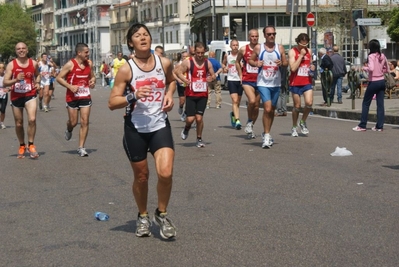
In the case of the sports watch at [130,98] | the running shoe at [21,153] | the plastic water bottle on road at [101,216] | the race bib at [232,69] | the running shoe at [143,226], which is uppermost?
the sports watch at [130,98]

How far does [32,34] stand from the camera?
131 m

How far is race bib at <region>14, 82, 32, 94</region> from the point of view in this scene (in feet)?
47.4

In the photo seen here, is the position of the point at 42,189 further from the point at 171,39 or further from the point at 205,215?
the point at 171,39

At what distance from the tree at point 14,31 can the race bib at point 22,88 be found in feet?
375

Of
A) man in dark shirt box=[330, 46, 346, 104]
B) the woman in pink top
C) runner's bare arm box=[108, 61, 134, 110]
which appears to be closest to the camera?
runner's bare arm box=[108, 61, 134, 110]

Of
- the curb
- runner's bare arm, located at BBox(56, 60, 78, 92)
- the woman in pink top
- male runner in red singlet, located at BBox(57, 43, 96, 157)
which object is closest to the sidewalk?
the curb

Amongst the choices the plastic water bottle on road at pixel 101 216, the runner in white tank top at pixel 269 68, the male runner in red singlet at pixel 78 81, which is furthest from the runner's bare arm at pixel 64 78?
the plastic water bottle on road at pixel 101 216

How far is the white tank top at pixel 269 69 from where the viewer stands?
1495cm

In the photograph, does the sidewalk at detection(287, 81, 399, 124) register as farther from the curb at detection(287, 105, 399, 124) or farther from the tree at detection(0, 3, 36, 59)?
the tree at detection(0, 3, 36, 59)

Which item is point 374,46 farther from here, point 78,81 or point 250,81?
point 78,81

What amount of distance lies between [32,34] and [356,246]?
5017 inches

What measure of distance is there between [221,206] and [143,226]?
1.63 m

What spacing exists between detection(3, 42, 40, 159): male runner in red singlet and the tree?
11413cm

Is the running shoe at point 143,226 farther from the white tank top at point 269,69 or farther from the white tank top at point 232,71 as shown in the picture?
the white tank top at point 232,71
